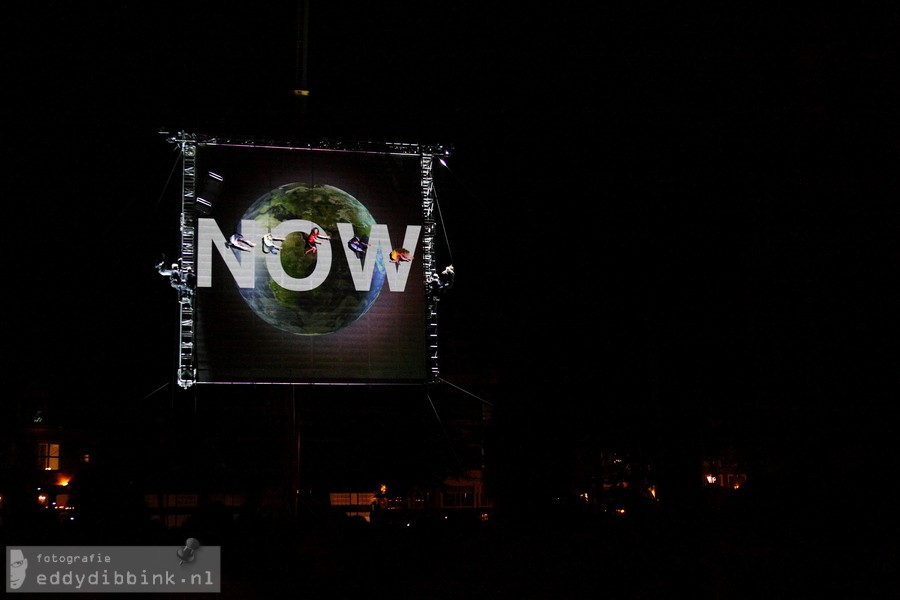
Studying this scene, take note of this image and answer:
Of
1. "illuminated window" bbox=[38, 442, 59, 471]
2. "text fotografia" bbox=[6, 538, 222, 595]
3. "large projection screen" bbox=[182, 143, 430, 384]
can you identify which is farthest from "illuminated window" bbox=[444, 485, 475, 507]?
"text fotografia" bbox=[6, 538, 222, 595]

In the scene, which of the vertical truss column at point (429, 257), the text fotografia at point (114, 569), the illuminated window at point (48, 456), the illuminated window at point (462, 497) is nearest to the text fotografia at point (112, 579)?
the text fotografia at point (114, 569)

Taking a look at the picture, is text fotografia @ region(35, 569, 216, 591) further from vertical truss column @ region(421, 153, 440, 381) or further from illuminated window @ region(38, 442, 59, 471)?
illuminated window @ region(38, 442, 59, 471)

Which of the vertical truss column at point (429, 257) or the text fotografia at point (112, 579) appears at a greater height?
the vertical truss column at point (429, 257)

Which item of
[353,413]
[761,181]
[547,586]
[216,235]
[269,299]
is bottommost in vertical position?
[547,586]

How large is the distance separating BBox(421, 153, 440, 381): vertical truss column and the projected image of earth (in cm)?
56

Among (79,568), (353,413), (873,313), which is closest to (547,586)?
(79,568)

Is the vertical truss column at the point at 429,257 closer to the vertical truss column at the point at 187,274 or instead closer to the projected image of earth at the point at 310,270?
the projected image of earth at the point at 310,270

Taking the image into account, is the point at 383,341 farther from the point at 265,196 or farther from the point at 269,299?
the point at 265,196

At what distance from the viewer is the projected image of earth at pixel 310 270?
29.7ft

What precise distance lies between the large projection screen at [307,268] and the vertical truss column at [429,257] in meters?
0.05

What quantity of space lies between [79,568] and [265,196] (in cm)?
453

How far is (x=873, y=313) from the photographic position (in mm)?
7730

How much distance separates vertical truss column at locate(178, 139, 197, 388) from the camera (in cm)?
878

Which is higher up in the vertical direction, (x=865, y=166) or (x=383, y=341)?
(x=865, y=166)
